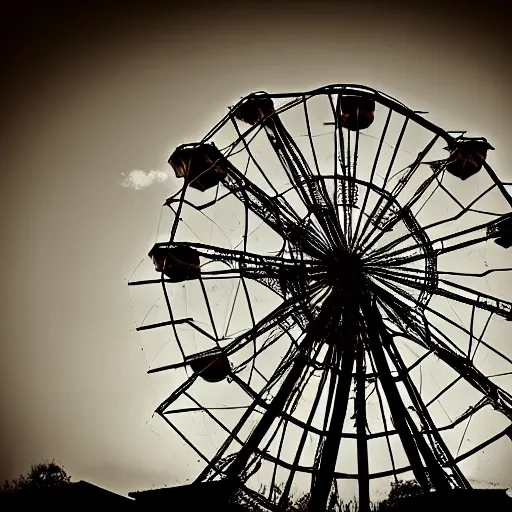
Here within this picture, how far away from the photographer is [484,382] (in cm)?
1550

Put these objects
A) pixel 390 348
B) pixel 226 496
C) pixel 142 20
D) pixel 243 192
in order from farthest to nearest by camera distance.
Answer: pixel 142 20, pixel 243 192, pixel 390 348, pixel 226 496

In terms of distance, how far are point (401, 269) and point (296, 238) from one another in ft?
8.71

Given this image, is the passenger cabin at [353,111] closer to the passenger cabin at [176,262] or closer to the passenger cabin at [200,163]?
the passenger cabin at [200,163]

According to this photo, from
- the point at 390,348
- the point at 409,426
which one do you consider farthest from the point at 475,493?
the point at 390,348

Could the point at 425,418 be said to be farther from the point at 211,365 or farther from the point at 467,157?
the point at 467,157

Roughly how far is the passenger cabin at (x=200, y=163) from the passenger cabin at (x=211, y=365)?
170 inches

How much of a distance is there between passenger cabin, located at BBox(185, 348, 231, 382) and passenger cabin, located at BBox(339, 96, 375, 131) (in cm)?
693

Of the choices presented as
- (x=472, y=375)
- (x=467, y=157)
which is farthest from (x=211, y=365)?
(x=467, y=157)

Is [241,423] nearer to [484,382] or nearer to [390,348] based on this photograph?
[390,348]

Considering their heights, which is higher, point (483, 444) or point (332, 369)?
point (332, 369)

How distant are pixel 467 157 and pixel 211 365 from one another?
8.57m

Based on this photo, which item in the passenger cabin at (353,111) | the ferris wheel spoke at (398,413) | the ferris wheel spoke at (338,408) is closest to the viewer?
the ferris wheel spoke at (338,408)

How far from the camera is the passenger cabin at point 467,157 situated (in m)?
16.3

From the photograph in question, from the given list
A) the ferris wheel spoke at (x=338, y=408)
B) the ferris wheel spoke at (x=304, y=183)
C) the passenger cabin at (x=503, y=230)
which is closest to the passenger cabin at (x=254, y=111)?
the ferris wheel spoke at (x=304, y=183)
